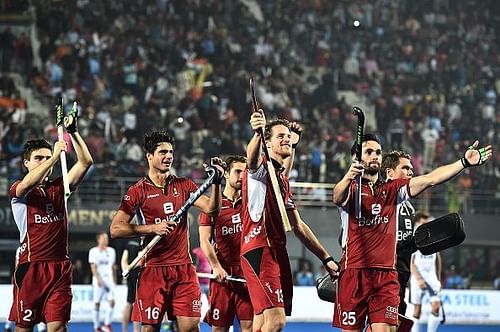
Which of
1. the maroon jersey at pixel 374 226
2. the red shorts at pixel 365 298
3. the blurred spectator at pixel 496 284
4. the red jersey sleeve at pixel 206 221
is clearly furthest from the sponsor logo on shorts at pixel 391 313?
the blurred spectator at pixel 496 284

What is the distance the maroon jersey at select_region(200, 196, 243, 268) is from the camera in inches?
459

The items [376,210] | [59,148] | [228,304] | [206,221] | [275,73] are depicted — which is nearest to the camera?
[376,210]

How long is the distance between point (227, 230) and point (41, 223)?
213 centimetres

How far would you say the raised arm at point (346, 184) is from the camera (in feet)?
29.9

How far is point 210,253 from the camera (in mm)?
11352

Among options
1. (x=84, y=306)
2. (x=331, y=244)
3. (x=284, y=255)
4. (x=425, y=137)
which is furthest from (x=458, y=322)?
(x=284, y=255)

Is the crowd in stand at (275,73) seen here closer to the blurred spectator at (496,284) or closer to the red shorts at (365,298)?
the blurred spectator at (496,284)

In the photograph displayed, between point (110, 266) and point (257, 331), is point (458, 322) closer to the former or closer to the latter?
point (110, 266)

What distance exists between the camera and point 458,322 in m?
23.3

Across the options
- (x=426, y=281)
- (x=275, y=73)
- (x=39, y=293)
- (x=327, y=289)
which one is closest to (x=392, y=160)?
(x=327, y=289)

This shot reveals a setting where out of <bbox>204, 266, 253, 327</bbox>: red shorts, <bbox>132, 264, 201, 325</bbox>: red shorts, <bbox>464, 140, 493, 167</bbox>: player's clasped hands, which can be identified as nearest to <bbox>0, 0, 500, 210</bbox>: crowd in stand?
<bbox>204, 266, 253, 327</bbox>: red shorts

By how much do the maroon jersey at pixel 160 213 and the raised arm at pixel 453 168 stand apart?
2305 millimetres

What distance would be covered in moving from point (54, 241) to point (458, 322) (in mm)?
14470

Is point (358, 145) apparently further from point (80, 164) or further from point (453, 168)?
point (80, 164)
